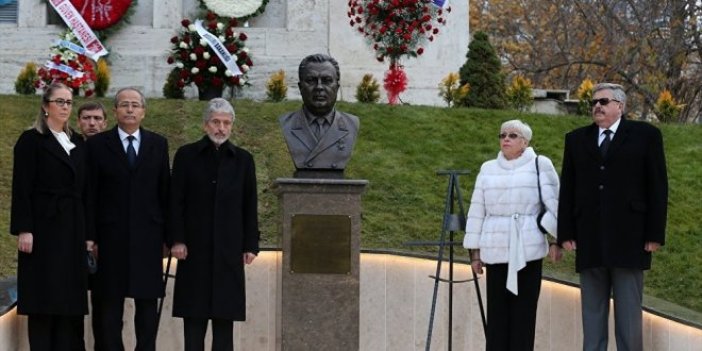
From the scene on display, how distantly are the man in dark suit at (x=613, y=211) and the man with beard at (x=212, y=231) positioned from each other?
2.09 m

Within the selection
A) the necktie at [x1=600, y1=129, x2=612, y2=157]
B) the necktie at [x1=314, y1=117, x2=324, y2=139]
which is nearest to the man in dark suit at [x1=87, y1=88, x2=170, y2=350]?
the necktie at [x1=314, y1=117, x2=324, y2=139]

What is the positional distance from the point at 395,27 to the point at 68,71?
4.49 m

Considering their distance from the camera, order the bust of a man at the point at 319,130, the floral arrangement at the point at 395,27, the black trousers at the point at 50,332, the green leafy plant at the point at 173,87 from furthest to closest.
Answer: the floral arrangement at the point at 395,27 → the green leafy plant at the point at 173,87 → the bust of a man at the point at 319,130 → the black trousers at the point at 50,332

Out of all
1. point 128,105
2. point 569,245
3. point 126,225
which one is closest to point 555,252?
point 569,245

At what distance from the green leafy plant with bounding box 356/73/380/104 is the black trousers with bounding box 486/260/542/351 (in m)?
8.40

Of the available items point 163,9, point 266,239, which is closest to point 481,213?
point 266,239

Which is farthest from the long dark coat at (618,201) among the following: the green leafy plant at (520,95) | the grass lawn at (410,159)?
the green leafy plant at (520,95)

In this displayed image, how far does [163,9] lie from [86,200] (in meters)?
10.5

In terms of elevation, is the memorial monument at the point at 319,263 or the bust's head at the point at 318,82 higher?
the bust's head at the point at 318,82

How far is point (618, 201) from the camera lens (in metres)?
7.64

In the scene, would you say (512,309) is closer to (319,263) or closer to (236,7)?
(319,263)

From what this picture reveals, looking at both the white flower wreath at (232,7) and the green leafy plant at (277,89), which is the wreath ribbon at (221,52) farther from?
the white flower wreath at (232,7)

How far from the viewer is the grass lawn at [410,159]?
11406mm

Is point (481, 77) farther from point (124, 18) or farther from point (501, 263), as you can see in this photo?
point (501, 263)
